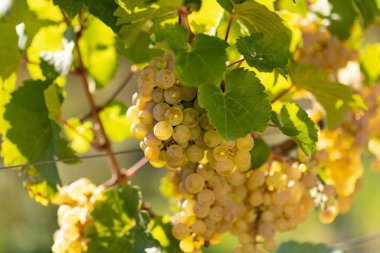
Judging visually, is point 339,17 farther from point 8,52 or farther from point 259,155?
point 8,52

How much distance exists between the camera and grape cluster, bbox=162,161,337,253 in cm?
90

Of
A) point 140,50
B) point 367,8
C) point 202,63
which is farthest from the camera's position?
point 140,50

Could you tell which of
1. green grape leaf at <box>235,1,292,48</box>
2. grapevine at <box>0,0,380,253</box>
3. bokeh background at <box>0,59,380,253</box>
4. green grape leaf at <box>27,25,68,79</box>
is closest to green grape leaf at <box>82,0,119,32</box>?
grapevine at <box>0,0,380,253</box>

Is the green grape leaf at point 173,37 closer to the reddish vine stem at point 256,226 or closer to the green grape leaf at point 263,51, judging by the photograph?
the green grape leaf at point 263,51

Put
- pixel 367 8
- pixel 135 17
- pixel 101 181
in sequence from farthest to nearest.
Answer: pixel 101 181
pixel 367 8
pixel 135 17

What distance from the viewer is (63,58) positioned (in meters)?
1.00

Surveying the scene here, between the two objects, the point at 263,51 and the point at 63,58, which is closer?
the point at 263,51

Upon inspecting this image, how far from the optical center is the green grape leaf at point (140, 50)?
1031mm

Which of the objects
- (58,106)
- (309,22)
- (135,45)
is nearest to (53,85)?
(58,106)

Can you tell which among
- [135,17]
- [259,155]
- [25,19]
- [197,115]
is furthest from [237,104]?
[25,19]

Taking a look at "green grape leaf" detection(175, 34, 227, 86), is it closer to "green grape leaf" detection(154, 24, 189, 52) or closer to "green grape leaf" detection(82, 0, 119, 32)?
"green grape leaf" detection(154, 24, 189, 52)

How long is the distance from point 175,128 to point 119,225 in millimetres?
274

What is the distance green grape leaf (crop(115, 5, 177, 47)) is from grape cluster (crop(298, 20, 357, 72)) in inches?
17.4

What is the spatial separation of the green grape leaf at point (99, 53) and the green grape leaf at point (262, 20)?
362mm
